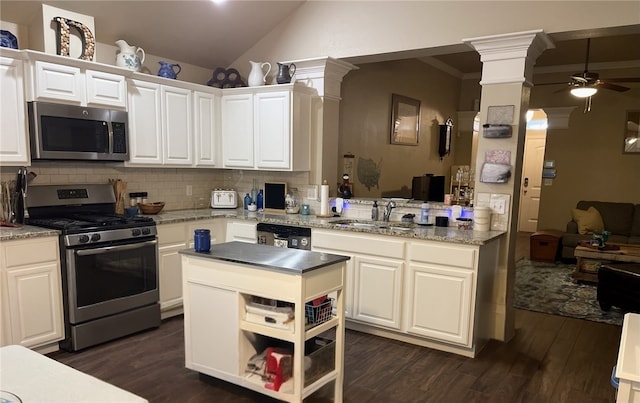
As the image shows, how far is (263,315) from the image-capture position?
234 centimetres

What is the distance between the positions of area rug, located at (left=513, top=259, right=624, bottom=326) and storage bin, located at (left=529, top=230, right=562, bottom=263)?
0.88ft

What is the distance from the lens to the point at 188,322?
8.58ft

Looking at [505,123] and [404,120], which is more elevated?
[404,120]

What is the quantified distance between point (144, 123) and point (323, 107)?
1.66 meters

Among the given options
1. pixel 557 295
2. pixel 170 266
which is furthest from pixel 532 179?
pixel 170 266

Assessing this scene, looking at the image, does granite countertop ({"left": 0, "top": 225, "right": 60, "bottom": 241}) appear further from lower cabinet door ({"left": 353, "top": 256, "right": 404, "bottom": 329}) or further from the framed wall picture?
the framed wall picture

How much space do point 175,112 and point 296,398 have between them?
9.39 ft

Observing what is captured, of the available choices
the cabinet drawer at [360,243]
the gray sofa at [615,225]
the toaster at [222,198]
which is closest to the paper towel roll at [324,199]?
the cabinet drawer at [360,243]

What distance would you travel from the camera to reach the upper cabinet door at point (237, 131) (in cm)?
432

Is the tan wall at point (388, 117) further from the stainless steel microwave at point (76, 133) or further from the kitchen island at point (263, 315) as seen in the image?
the kitchen island at point (263, 315)

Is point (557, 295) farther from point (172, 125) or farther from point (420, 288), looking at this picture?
point (172, 125)

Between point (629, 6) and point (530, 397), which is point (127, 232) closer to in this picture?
point (530, 397)

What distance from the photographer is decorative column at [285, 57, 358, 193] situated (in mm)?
4234

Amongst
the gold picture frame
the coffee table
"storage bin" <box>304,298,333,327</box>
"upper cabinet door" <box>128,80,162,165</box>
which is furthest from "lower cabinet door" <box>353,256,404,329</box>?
the gold picture frame
